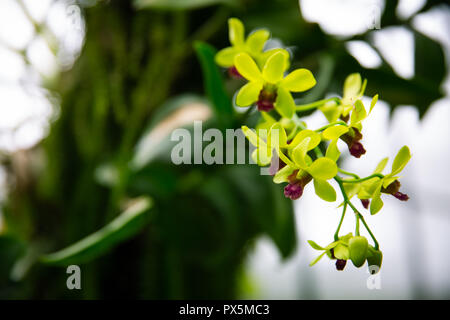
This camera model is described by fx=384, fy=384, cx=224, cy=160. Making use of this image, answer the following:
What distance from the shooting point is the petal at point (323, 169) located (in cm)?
19

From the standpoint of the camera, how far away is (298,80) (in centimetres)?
21

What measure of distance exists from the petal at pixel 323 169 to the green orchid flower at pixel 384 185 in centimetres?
3

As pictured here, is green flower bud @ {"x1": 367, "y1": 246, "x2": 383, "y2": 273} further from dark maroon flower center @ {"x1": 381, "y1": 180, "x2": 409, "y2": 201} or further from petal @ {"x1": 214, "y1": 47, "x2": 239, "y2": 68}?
petal @ {"x1": 214, "y1": 47, "x2": 239, "y2": 68}

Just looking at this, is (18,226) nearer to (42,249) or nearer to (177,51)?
(42,249)

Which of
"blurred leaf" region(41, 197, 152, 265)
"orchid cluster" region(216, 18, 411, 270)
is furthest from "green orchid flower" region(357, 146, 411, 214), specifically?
"blurred leaf" region(41, 197, 152, 265)

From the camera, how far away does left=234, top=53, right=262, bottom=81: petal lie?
0.66ft

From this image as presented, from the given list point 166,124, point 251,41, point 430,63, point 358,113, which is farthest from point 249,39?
point 430,63

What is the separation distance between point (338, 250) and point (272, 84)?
10 cm

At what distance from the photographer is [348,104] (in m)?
0.23

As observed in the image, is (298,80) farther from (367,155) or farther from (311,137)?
(367,155)

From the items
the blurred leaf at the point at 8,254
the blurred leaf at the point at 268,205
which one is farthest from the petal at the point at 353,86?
the blurred leaf at the point at 8,254

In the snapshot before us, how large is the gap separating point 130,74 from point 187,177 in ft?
0.58

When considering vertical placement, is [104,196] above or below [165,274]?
above
